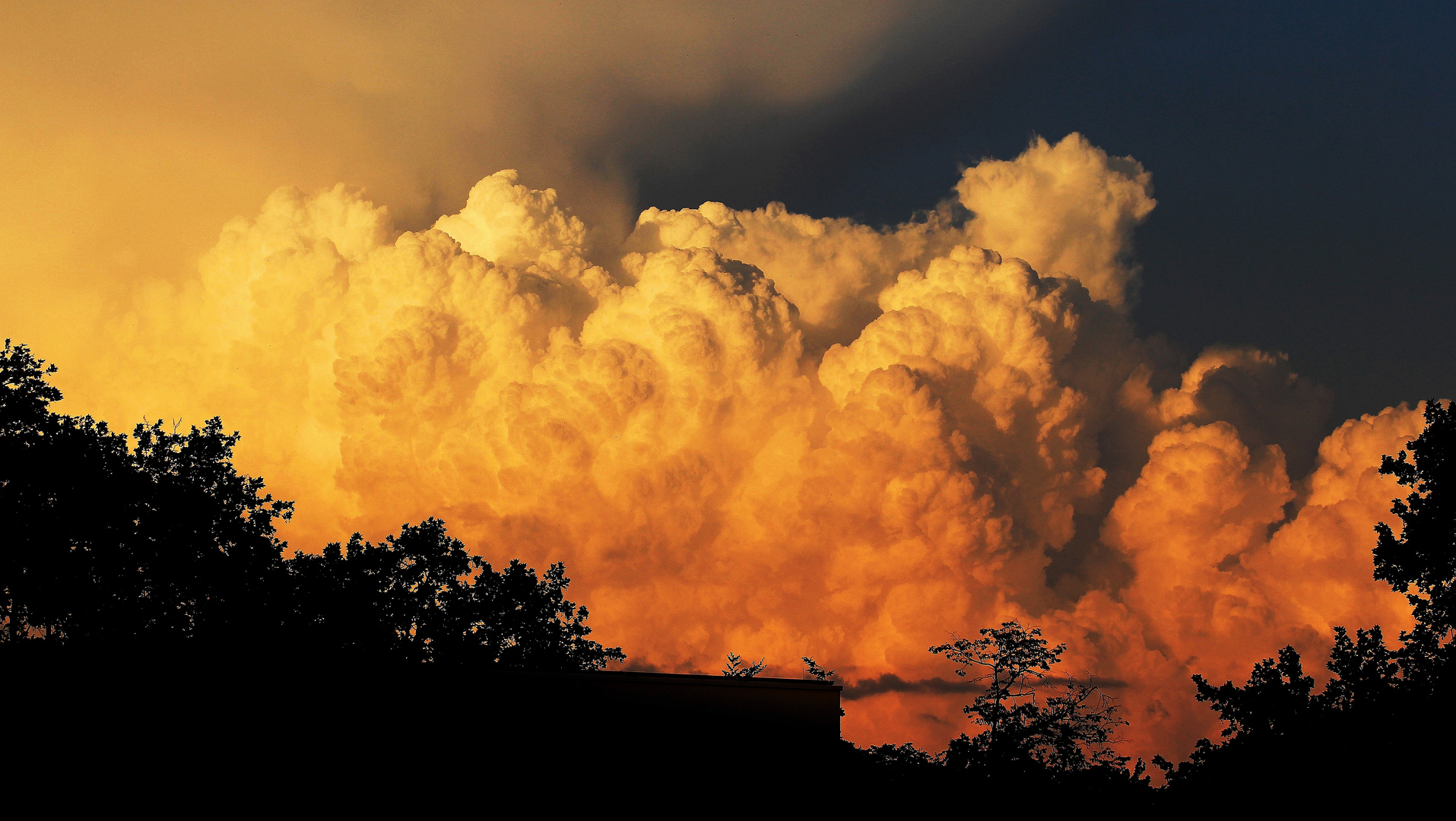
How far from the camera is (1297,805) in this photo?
2692cm

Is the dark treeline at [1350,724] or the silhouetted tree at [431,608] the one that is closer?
the dark treeline at [1350,724]

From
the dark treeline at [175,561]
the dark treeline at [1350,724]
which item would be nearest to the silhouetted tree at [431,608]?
the dark treeline at [175,561]

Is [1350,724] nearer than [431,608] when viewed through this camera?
Yes

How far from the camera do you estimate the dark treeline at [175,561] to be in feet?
124

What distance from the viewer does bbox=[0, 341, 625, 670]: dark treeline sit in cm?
3788

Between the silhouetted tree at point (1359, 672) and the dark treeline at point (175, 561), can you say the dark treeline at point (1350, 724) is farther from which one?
the dark treeline at point (175, 561)

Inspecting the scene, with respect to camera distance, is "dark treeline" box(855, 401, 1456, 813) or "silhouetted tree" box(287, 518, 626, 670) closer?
"dark treeline" box(855, 401, 1456, 813)

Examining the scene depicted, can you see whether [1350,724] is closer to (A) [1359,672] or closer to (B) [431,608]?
(A) [1359,672]

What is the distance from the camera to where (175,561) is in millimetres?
42094

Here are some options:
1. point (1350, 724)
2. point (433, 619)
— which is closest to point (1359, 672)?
point (1350, 724)

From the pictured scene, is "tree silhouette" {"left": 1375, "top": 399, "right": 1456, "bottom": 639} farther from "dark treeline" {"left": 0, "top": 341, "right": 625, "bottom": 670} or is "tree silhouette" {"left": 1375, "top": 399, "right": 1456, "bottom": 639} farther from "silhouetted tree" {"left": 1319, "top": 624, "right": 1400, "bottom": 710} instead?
"dark treeline" {"left": 0, "top": 341, "right": 625, "bottom": 670}

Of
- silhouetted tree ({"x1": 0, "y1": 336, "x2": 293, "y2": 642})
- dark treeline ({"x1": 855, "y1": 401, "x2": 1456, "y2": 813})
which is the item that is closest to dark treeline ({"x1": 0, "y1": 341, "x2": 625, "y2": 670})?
silhouetted tree ({"x1": 0, "y1": 336, "x2": 293, "y2": 642})

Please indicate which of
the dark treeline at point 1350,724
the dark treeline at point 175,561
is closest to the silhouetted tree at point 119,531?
the dark treeline at point 175,561

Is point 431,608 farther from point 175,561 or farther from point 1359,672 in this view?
point 1359,672
